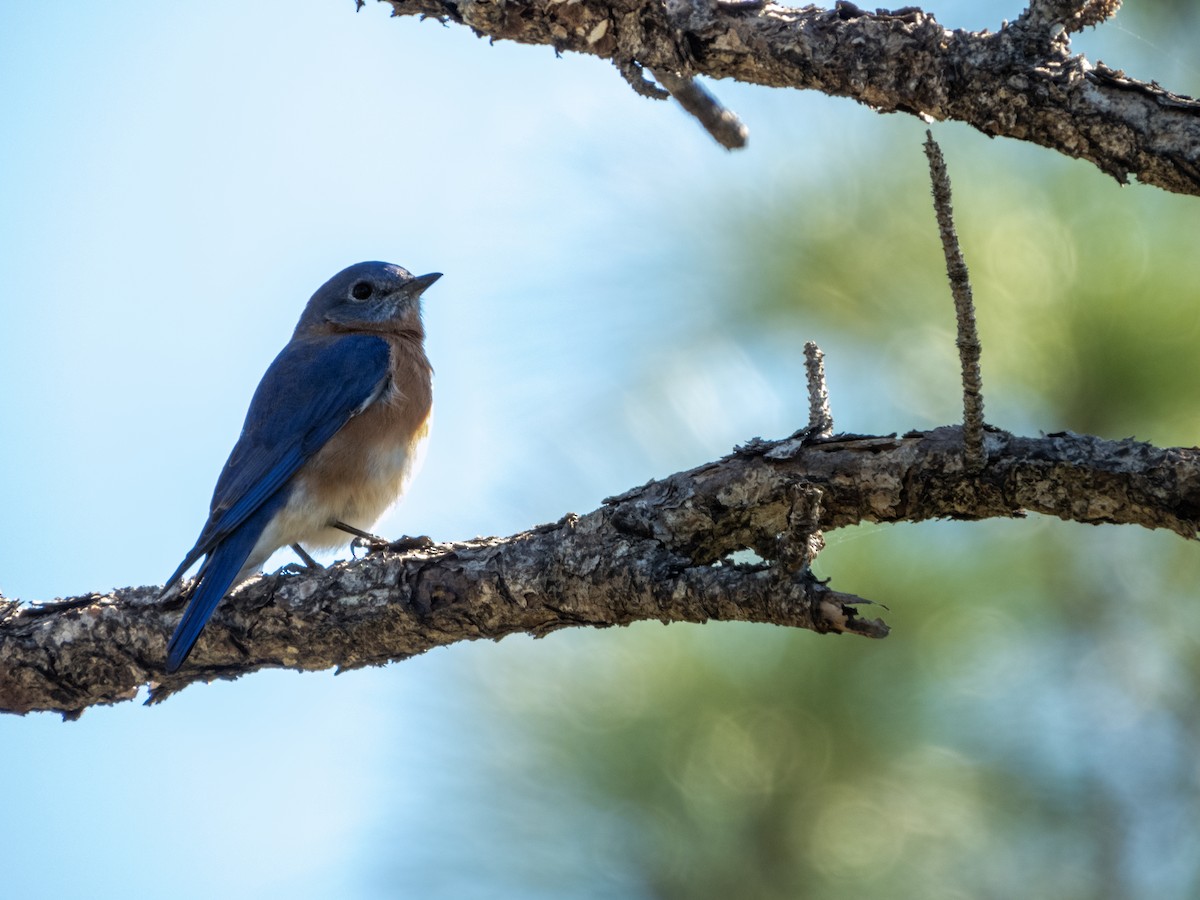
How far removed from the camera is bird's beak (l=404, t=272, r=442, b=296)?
19.4ft

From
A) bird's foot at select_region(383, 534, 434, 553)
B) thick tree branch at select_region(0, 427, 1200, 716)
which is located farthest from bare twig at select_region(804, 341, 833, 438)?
bird's foot at select_region(383, 534, 434, 553)

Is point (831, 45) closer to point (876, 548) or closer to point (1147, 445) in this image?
point (1147, 445)

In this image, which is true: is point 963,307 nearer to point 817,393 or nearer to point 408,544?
point 817,393

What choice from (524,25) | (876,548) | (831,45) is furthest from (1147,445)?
(524,25)

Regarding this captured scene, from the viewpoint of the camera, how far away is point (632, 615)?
3.12 metres

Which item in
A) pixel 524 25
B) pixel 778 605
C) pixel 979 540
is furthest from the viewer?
pixel 979 540

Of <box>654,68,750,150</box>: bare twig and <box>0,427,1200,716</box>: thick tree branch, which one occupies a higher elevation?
<box>654,68,750,150</box>: bare twig

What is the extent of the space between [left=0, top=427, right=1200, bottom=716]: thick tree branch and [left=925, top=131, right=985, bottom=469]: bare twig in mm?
108

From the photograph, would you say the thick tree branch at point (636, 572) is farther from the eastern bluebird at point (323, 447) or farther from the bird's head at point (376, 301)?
the bird's head at point (376, 301)

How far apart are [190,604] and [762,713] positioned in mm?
1744

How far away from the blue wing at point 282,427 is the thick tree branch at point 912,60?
83.2 inches

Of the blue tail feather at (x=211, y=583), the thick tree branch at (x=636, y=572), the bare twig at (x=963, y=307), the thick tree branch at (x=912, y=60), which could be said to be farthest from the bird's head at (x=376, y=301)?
the bare twig at (x=963, y=307)

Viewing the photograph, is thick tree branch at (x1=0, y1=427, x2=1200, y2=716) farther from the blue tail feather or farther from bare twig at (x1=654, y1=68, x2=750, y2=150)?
bare twig at (x1=654, y1=68, x2=750, y2=150)

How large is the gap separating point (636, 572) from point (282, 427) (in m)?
2.50
